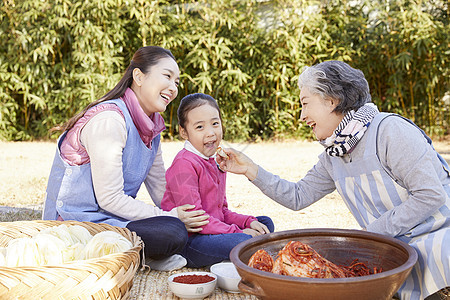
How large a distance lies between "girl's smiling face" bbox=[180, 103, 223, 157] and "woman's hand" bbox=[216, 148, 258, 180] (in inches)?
7.6

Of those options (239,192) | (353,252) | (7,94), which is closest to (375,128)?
(353,252)

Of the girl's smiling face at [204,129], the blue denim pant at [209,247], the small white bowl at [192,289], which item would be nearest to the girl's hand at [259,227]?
the blue denim pant at [209,247]

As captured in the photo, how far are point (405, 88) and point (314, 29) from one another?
164 centimetres

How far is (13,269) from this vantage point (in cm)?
157

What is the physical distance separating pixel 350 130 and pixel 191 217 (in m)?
0.87

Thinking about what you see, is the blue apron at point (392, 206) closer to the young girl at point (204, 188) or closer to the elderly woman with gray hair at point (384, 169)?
the elderly woman with gray hair at point (384, 169)

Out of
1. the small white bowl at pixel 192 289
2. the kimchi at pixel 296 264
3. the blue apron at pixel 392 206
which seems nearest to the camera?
the kimchi at pixel 296 264

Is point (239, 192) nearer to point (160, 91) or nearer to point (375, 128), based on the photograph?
point (160, 91)

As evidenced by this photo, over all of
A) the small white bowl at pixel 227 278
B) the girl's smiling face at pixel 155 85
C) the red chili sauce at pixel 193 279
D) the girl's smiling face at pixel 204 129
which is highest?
the girl's smiling face at pixel 155 85

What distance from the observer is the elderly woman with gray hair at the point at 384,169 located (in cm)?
179

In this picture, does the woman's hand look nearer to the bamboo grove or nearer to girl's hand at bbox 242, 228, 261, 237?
girl's hand at bbox 242, 228, 261, 237

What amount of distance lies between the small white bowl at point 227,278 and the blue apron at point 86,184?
1.67 ft

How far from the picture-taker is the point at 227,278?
80.0 inches

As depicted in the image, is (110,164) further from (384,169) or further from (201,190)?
(384,169)
